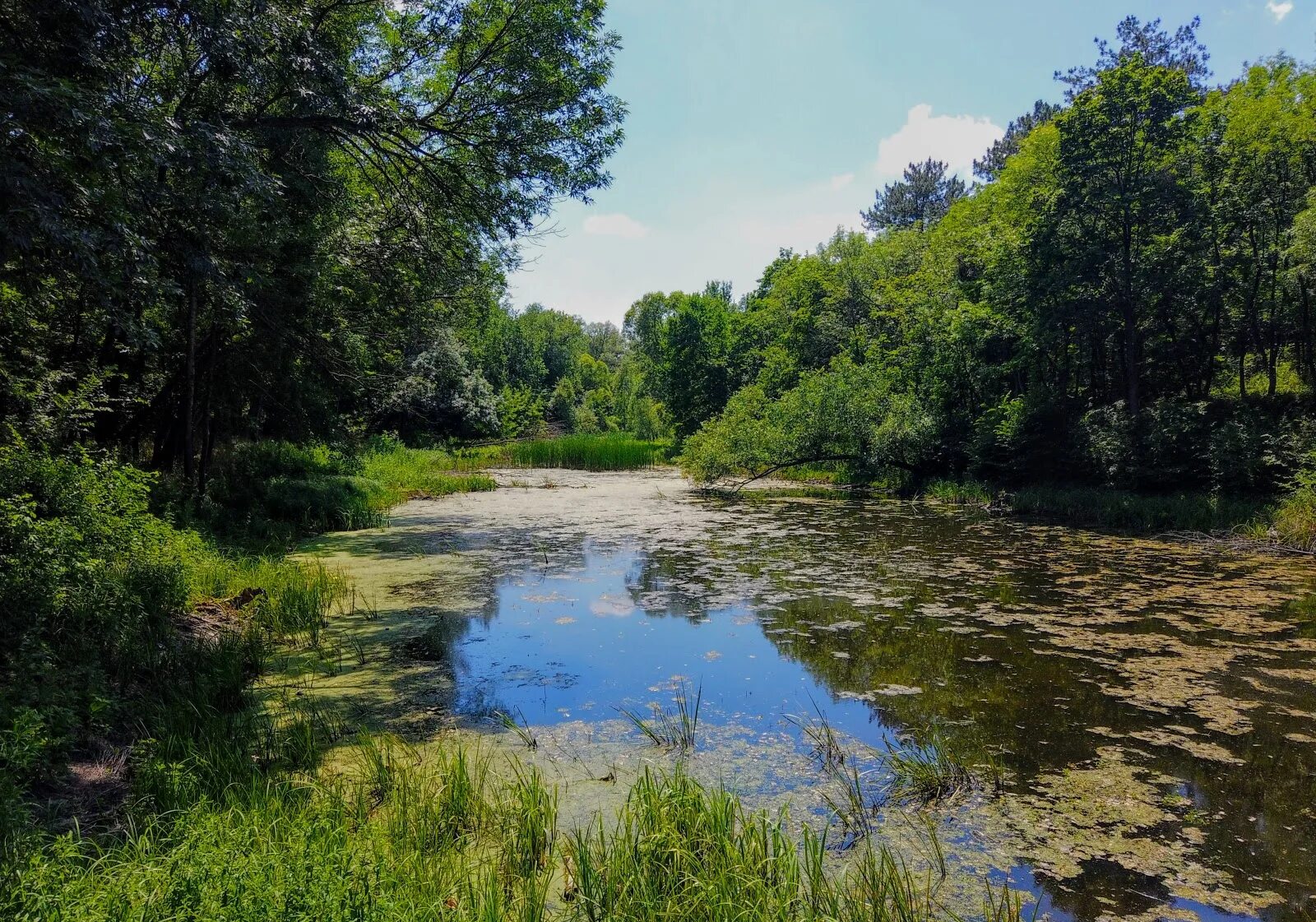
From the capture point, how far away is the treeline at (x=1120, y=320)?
1387cm

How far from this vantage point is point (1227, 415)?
13.4m

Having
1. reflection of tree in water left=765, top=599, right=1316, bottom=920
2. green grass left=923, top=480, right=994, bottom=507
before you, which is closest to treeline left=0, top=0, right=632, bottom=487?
reflection of tree in water left=765, top=599, right=1316, bottom=920

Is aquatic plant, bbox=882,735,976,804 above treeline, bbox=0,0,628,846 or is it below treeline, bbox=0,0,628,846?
below

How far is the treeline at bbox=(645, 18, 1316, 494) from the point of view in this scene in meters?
13.9

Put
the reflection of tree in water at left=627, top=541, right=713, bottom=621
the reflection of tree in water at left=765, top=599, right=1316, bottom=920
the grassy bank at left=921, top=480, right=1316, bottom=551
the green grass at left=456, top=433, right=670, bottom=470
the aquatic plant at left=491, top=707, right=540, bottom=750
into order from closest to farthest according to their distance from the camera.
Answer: the reflection of tree in water at left=765, top=599, right=1316, bottom=920 → the aquatic plant at left=491, top=707, right=540, bottom=750 → the reflection of tree in water at left=627, top=541, right=713, bottom=621 → the grassy bank at left=921, top=480, right=1316, bottom=551 → the green grass at left=456, top=433, right=670, bottom=470

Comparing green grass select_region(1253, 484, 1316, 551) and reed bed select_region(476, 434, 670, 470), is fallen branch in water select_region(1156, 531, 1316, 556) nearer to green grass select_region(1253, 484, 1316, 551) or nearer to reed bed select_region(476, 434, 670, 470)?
green grass select_region(1253, 484, 1316, 551)

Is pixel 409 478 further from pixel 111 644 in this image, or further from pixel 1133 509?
pixel 1133 509

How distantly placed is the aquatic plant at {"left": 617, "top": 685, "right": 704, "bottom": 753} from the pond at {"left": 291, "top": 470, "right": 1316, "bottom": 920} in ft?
0.35

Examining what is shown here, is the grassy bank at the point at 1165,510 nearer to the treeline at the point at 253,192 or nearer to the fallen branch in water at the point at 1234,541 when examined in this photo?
the fallen branch in water at the point at 1234,541

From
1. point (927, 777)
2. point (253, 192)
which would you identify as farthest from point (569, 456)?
point (927, 777)

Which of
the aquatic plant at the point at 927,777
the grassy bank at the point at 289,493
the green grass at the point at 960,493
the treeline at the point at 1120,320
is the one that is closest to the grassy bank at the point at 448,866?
the aquatic plant at the point at 927,777

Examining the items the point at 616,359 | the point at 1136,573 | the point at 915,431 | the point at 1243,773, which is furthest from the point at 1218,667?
the point at 616,359

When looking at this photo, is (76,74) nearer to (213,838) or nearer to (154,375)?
(213,838)

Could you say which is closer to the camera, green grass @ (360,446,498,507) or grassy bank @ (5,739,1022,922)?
grassy bank @ (5,739,1022,922)
